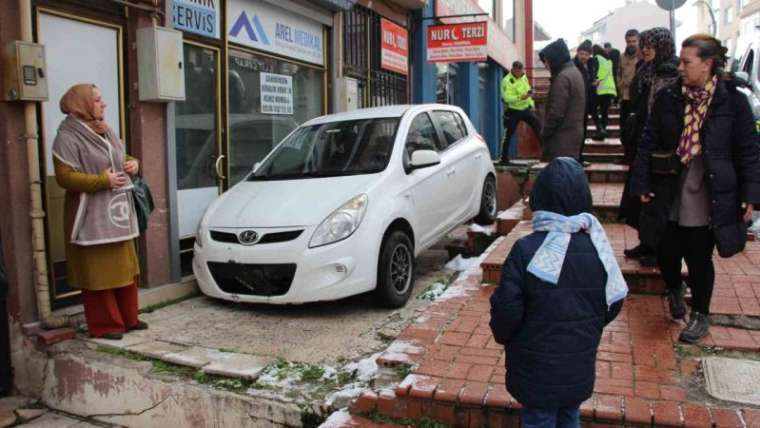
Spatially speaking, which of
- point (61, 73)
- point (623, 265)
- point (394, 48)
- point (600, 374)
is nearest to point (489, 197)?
point (623, 265)

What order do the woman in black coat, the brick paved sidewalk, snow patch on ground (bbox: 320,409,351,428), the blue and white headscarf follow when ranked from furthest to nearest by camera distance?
1. the woman in black coat
2. snow patch on ground (bbox: 320,409,351,428)
3. the brick paved sidewalk
4. the blue and white headscarf

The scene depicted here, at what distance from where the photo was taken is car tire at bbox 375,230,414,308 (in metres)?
5.40

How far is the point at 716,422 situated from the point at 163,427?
3155mm

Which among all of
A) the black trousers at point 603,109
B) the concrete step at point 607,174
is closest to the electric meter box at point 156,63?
the concrete step at point 607,174

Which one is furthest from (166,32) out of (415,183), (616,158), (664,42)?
(616,158)

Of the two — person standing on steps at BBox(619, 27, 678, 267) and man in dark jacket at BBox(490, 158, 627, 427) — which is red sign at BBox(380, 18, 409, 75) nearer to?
person standing on steps at BBox(619, 27, 678, 267)

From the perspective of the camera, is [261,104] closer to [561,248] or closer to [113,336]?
[113,336]

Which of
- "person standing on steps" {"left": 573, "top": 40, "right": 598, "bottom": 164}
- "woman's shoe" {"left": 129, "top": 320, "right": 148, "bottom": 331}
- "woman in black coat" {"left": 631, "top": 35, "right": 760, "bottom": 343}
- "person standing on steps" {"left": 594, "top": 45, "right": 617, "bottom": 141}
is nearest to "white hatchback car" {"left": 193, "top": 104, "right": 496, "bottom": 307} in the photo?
"woman's shoe" {"left": 129, "top": 320, "right": 148, "bottom": 331}

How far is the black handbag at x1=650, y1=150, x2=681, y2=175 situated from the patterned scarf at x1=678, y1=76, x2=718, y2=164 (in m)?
0.04

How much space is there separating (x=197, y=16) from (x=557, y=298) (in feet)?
17.4

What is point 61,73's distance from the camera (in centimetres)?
514

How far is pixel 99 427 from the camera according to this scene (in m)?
4.42

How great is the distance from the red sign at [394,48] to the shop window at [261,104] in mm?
2278

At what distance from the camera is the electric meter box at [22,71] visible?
178 inches
